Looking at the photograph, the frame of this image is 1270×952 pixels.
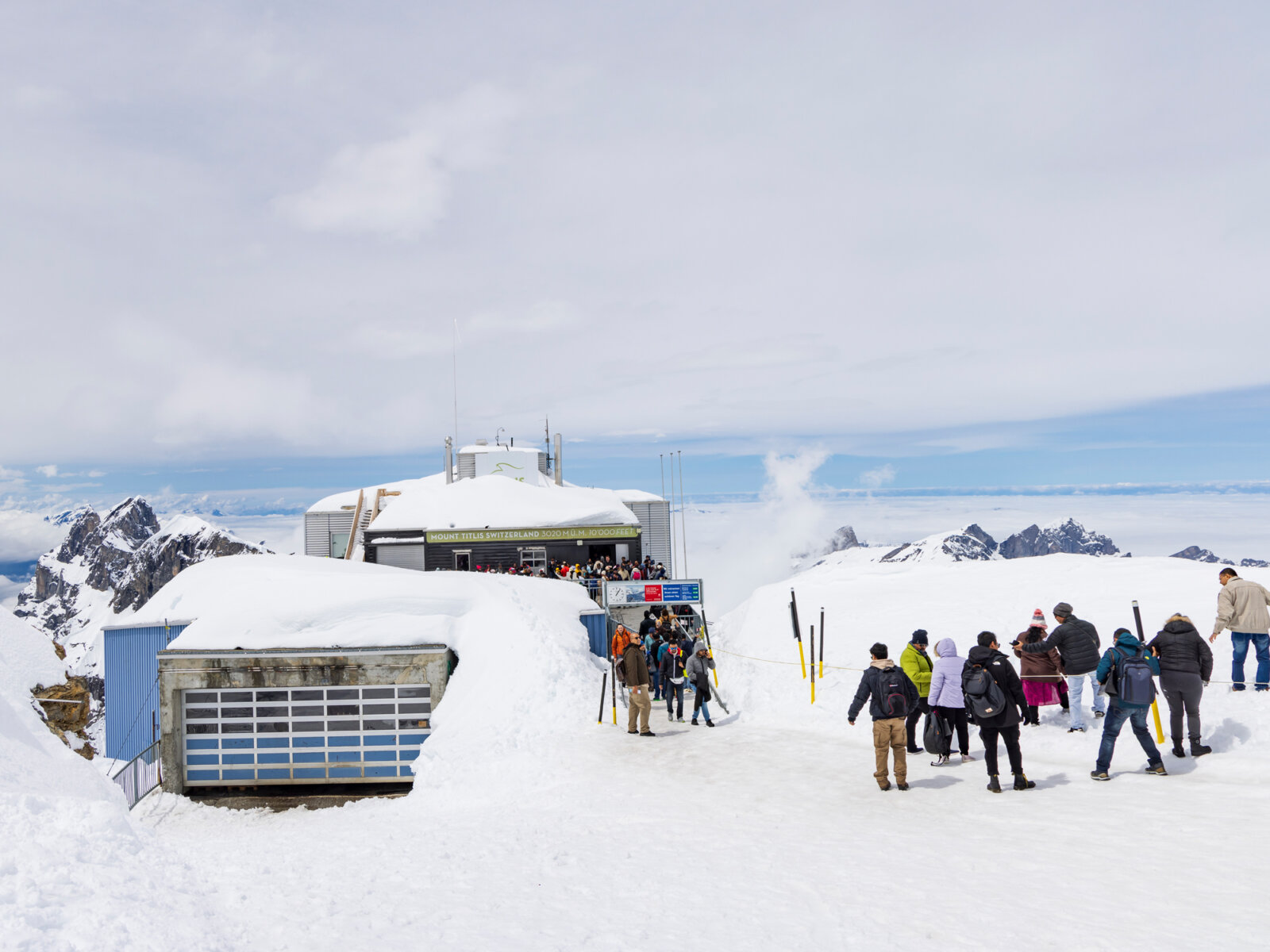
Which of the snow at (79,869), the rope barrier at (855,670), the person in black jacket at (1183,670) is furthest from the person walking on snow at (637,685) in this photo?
the snow at (79,869)

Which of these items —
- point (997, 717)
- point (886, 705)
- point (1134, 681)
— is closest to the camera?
point (997, 717)

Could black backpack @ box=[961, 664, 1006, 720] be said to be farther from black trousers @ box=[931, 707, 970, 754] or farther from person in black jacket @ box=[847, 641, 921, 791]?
black trousers @ box=[931, 707, 970, 754]

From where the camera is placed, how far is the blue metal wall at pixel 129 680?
59.6 feet

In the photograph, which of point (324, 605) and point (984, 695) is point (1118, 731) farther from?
point (324, 605)

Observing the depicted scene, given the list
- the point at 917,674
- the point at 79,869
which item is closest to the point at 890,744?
the point at 917,674

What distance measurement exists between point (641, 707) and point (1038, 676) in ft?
20.4

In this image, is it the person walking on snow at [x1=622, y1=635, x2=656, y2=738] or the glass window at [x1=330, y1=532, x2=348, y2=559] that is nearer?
the person walking on snow at [x1=622, y1=635, x2=656, y2=738]

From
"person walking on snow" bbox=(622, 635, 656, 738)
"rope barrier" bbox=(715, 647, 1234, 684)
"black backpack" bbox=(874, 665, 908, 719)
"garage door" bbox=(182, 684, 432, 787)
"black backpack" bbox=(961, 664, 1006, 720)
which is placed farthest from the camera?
"garage door" bbox=(182, 684, 432, 787)

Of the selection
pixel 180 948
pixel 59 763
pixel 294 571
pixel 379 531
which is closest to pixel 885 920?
pixel 180 948

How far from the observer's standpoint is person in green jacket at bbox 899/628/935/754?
440 inches

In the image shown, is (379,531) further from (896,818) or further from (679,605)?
(896,818)

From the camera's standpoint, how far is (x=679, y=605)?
27.1 meters

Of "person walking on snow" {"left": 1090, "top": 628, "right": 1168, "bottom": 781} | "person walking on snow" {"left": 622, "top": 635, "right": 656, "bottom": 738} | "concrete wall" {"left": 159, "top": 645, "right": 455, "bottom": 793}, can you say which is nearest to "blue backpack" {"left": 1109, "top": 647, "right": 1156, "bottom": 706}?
"person walking on snow" {"left": 1090, "top": 628, "right": 1168, "bottom": 781}

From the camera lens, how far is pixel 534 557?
3322 centimetres
